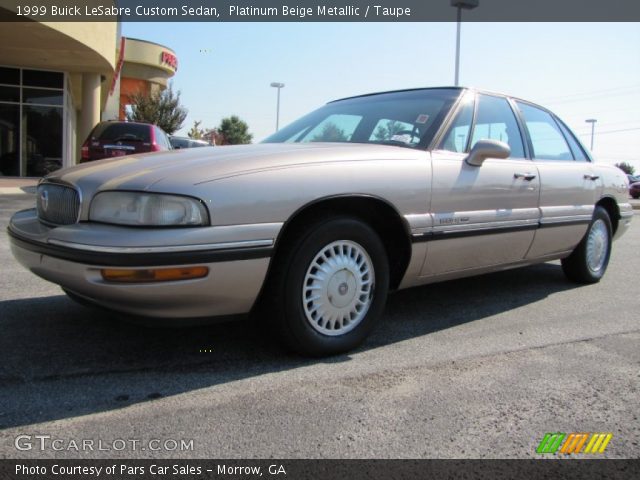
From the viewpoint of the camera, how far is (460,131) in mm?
3627

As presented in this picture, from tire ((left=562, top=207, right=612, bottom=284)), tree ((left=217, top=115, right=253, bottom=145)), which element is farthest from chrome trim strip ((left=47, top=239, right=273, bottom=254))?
tree ((left=217, top=115, right=253, bottom=145))

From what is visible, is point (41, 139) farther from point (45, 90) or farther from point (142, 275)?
point (142, 275)

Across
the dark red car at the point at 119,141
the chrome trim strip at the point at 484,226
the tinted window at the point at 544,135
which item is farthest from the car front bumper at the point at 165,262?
the dark red car at the point at 119,141

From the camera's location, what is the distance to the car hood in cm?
251

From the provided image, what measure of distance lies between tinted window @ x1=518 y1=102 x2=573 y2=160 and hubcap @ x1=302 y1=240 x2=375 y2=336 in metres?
2.04

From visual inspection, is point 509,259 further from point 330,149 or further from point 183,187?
point 183,187

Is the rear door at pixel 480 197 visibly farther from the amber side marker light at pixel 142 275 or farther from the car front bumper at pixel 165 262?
the amber side marker light at pixel 142 275

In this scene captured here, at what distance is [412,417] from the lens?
2301mm

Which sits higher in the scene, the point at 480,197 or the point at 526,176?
the point at 526,176

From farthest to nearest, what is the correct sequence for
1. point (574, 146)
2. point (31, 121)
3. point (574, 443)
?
point (31, 121), point (574, 146), point (574, 443)

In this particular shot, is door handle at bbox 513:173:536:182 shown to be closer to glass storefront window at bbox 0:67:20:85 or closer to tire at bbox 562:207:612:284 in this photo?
tire at bbox 562:207:612:284

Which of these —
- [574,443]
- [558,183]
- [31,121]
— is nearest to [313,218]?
[574,443]

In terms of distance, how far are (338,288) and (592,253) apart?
10.1 feet

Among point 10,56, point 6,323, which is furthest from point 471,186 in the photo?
point 10,56
